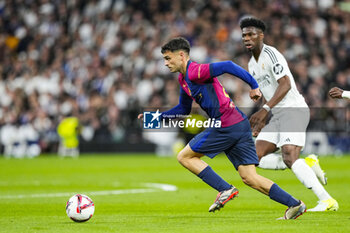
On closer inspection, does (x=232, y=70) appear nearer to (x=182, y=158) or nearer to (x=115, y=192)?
(x=182, y=158)

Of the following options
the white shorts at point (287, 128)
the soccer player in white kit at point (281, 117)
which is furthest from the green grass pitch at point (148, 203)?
the white shorts at point (287, 128)

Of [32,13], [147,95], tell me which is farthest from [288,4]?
[32,13]

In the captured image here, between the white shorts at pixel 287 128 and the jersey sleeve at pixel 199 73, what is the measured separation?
5.76ft

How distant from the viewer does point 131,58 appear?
26453 millimetres

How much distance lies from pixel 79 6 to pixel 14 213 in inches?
855

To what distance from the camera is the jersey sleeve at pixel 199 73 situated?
294 inches

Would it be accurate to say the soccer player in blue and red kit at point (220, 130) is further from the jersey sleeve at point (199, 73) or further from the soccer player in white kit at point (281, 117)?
the soccer player in white kit at point (281, 117)

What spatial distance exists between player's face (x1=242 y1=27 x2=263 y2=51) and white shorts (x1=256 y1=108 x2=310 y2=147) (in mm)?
976

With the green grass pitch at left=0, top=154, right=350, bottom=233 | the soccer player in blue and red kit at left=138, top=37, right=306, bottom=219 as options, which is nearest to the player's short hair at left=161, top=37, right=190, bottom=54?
the soccer player in blue and red kit at left=138, top=37, right=306, bottom=219

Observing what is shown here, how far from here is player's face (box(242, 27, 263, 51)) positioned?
875cm

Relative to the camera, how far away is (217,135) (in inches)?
309

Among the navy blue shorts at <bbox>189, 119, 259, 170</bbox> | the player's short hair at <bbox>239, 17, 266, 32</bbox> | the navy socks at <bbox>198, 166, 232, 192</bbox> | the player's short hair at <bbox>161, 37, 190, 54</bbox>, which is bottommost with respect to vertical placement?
the navy socks at <bbox>198, 166, 232, 192</bbox>

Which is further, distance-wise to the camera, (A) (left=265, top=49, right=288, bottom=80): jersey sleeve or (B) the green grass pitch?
(A) (left=265, top=49, right=288, bottom=80): jersey sleeve

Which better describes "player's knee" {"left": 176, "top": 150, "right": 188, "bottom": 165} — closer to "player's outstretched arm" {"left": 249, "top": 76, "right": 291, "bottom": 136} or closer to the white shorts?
"player's outstretched arm" {"left": 249, "top": 76, "right": 291, "bottom": 136}
